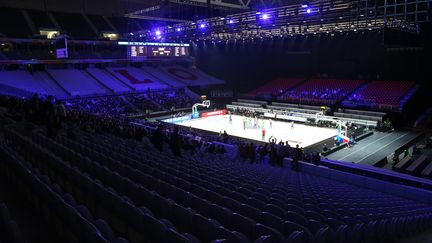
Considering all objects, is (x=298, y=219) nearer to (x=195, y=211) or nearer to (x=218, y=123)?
(x=195, y=211)

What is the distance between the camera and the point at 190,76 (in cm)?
4731

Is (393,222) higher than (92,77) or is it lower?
lower

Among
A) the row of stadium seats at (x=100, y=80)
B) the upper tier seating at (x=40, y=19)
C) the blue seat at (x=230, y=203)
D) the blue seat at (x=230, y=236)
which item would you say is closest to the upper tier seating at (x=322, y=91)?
the row of stadium seats at (x=100, y=80)

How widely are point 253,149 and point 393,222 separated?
33.3ft

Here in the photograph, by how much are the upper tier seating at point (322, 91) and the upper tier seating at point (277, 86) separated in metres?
1.16

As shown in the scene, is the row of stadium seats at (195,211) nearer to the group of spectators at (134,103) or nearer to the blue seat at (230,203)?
the blue seat at (230,203)

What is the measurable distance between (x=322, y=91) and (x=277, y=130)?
931 centimetres

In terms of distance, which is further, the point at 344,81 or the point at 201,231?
the point at 344,81

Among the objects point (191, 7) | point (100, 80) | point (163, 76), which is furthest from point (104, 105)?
point (191, 7)

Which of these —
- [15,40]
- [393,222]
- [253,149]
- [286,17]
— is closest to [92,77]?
[15,40]

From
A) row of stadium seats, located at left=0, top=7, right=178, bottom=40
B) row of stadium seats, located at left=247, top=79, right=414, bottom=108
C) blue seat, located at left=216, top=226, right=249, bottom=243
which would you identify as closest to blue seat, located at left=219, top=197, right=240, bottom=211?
blue seat, located at left=216, top=226, right=249, bottom=243

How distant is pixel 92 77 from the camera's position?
4047 cm

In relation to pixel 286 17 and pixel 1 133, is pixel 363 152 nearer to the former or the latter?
pixel 286 17

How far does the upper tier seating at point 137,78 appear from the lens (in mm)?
41062
